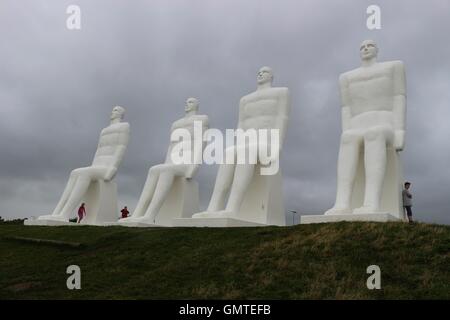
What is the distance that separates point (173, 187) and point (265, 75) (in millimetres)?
4637

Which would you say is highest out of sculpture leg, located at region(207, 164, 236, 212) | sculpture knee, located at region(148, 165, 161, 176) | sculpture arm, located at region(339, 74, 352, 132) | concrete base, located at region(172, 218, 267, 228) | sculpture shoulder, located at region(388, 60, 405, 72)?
sculpture shoulder, located at region(388, 60, 405, 72)

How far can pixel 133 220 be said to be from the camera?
55.5 feet

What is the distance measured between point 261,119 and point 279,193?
2.10 metres

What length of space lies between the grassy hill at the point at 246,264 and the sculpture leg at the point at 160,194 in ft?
13.5

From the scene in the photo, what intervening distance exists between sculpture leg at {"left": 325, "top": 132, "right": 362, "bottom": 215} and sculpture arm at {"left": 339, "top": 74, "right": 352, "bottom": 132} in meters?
0.75

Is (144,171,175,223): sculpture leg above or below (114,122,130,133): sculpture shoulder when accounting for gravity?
below

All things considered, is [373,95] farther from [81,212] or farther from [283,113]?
[81,212]

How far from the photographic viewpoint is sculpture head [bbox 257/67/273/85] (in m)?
16.9

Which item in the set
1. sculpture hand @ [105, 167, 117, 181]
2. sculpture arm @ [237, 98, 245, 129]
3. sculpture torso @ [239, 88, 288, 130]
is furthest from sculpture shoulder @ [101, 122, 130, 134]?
sculpture torso @ [239, 88, 288, 130]

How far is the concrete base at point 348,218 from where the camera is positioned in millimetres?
12289

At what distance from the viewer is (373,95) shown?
47.3 feet

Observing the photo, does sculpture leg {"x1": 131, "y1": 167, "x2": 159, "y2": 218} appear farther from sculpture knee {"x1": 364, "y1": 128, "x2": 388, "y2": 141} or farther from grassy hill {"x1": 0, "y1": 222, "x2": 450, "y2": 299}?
sculpture knee {"x1": 364, "y1": 128, "x2": 388, "y2": 141}

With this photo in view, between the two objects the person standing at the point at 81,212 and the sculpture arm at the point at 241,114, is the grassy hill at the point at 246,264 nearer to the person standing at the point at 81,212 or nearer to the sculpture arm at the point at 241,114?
the sculpture arm at the point at 241,114
